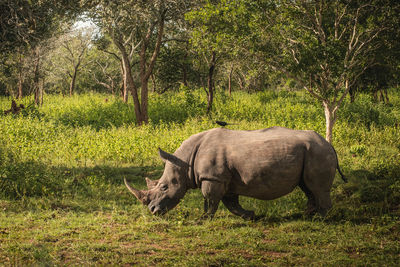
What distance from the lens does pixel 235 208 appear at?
6305 mm

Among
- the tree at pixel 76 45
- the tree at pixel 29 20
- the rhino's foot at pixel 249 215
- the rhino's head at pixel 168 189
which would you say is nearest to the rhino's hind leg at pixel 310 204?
the rhino's foot at pixel 249 215

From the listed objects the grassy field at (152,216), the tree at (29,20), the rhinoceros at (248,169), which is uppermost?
the tree at (29,20)

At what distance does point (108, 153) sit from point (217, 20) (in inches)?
181

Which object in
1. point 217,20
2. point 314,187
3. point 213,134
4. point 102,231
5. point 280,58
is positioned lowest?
point 102,231

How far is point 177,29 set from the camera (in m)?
18.2

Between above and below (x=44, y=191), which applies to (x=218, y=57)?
above

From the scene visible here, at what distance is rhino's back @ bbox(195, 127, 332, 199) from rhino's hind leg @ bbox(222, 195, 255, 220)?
273 mm

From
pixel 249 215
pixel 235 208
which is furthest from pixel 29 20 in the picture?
pixel 249 215

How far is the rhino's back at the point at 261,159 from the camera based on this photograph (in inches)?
230

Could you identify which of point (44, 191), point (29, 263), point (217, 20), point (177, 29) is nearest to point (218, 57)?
point (177, 29)

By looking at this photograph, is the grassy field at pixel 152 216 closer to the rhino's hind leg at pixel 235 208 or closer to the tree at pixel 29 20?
the rhino's hind leg at pixel 235 208

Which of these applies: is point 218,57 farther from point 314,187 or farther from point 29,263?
point 29,263

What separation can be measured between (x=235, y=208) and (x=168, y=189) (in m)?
1.08

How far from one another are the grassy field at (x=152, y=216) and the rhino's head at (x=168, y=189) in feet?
0.66
